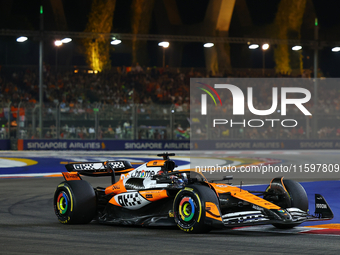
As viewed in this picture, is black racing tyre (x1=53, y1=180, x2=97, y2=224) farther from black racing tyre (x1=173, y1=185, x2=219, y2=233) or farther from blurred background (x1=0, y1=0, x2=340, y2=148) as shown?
blurred background (x1=0, y1=0, x2=340, y2=148)

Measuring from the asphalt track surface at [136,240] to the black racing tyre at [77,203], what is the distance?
12 centimetres

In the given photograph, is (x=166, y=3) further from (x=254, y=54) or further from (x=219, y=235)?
(x=219, y=235)

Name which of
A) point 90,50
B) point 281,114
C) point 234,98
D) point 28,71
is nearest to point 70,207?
point 281,114

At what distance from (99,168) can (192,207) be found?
100 inches

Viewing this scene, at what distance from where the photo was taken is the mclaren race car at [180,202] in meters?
6.51

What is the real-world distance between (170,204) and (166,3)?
39.0 m

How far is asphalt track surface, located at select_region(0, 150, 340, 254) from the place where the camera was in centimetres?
569

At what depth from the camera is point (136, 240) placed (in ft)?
20.9

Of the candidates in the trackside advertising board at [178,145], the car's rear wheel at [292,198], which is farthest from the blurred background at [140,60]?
the car's rear wheel at [292,198]

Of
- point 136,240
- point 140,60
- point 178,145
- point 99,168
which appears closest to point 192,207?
point 136,240

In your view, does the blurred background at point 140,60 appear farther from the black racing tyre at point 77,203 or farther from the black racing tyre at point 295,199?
the black racing tyre at point 295,199

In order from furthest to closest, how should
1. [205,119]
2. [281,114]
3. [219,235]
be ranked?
[281,114]
[205,119]
[219,235]

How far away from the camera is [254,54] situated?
160 feet

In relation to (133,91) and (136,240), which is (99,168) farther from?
(133,91)
